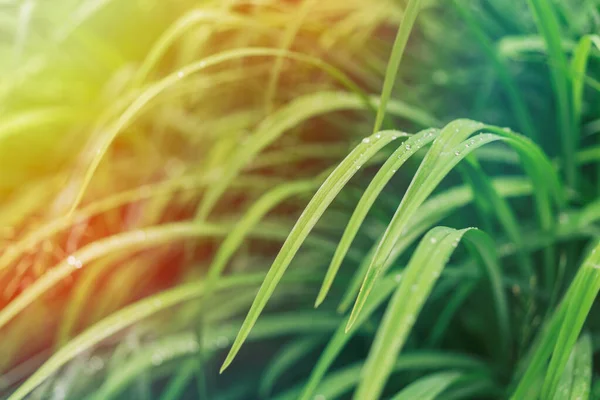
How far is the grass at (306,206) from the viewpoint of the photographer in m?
0.42

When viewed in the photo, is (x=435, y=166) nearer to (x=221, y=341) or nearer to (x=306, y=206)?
(x=306, y=206)

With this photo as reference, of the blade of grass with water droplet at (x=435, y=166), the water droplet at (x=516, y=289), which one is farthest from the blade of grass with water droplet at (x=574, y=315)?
the water droplet at (x=516, y=289)

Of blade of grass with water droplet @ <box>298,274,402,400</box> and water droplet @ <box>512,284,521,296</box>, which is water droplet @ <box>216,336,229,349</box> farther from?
water droplet @ <box>512,284,521,296</box>

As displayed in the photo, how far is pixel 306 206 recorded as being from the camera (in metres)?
0.52

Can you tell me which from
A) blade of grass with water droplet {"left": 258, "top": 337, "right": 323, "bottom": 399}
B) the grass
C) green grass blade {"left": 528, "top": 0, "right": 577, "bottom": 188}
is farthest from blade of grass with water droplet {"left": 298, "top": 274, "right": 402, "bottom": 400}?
green grass blade {"left": 528, "top": 0, "right": 577, "bottom": 188}

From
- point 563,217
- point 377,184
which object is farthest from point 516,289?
point 377,184

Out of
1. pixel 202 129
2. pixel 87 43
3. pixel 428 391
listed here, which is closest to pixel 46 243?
pixel 202 129

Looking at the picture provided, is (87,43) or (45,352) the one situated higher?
(87,43)

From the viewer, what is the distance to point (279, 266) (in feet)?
1.16

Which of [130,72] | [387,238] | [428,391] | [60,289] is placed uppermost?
[130,72]

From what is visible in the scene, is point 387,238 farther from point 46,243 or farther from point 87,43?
point 87,43

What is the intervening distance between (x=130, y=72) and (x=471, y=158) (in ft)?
2.16

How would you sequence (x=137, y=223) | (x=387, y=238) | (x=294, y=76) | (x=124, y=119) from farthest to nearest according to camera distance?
(x=294, y=76) → (x=137, y=223) → (x=124, y=119) → (x=387, y=238)

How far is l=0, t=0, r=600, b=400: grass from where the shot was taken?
16.6 inches
